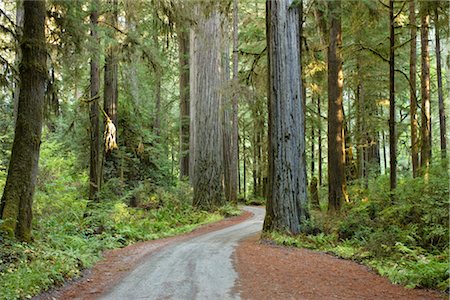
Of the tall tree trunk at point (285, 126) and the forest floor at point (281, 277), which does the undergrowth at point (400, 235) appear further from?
the tall tree trunk at point (285, 126)

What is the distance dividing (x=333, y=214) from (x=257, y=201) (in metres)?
17.6

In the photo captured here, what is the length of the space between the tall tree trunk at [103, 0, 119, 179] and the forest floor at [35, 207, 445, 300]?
7564 mm

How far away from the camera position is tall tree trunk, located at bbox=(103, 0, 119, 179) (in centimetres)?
1376

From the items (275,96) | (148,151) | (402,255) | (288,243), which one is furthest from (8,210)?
(148,151)

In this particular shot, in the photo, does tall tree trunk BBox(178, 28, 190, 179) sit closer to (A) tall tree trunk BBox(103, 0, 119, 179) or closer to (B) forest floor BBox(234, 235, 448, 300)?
(A) tall tree trunk BBox(103, 0, 119, 179)

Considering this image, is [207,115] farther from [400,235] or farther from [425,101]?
[400,235]

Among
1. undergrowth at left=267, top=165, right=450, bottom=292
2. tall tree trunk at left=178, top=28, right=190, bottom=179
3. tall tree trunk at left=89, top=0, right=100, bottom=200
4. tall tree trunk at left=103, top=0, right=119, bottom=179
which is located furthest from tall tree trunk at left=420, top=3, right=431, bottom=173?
tall tree trunk at left=178, top=28, right=190, bottom=179

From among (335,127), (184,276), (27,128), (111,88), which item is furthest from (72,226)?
(335,127)

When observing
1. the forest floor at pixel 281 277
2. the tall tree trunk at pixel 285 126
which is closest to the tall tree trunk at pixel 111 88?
the tall tree trunk at pixel 285 126

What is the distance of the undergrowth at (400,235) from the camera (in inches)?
255

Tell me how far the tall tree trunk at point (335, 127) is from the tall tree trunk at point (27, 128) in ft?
29.4

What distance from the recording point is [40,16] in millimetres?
8234

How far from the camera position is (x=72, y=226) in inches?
417

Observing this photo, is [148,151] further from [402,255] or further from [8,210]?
[402,255]
